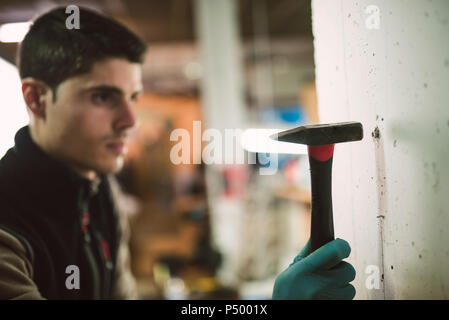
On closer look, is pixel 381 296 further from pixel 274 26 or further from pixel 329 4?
pixel 274 26

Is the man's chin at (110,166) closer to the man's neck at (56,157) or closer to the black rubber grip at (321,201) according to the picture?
the man's neck at (56,157)

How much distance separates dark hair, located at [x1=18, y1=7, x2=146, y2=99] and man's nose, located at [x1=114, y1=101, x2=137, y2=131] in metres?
0.11

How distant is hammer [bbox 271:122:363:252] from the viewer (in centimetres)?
62

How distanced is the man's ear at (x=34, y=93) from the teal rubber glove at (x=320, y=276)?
2.05 ft

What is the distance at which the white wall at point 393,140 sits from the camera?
614 millimetres

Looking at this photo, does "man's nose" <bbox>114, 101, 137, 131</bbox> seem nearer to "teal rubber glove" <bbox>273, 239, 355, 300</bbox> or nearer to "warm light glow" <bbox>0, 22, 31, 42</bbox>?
"warm light glow" <bbox>0, 22, 31, 42</bbox>

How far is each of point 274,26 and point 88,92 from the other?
6.14 metres

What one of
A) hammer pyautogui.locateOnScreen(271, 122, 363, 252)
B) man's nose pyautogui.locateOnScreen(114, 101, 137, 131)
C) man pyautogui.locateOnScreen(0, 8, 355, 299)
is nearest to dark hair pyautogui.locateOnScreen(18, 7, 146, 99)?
man pyautogui.locateOnScreen(0, 8, 355, 299)

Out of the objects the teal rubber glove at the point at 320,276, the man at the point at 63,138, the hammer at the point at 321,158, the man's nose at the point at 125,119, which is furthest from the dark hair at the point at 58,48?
the teal rubber glove at the point at 320,276

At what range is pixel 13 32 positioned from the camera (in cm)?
92

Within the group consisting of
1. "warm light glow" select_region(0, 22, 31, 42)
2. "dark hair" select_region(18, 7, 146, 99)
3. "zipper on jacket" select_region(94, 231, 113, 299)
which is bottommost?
"zipper on jacket" select_region(94, 231, 113, 299)

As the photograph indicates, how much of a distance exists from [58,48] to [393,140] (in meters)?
0.70

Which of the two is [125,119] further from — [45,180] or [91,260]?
[91,260]

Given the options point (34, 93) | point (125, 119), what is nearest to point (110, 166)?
point (125, 119)
